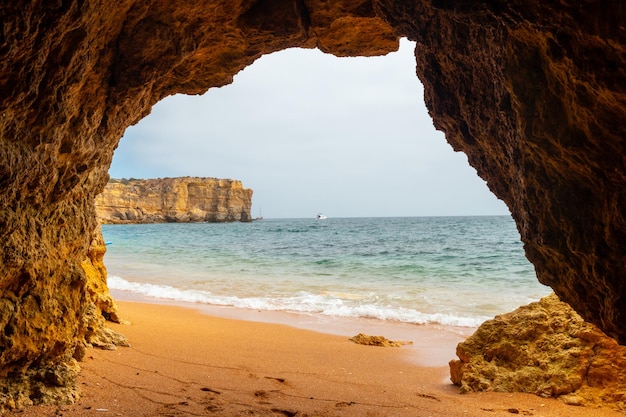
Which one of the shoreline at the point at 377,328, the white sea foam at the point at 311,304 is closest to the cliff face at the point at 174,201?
the white sea foam at the point at 311,304

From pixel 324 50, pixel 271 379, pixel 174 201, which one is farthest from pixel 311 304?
pixel 174 201

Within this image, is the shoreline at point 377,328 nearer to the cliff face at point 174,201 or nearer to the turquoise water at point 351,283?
the turquoise water at point 351,283

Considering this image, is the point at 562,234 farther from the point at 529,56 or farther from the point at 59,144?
the point at 59,144

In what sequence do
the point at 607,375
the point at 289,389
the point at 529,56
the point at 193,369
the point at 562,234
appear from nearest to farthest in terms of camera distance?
the point at 529,56 → the point at 562,234 → the point at 607,375 → the point at 289,389 → the point at 193,369

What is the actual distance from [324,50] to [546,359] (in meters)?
3.73

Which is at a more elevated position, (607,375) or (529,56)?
(529,56)

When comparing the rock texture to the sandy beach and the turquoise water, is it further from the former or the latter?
the turquoise water

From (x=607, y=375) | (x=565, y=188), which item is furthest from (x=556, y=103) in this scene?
(x=607, y=375)

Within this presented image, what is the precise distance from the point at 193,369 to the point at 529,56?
4.19 meters

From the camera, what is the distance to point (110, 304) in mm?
6594

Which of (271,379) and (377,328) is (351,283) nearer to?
(377,328)

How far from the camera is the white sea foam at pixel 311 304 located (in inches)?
345

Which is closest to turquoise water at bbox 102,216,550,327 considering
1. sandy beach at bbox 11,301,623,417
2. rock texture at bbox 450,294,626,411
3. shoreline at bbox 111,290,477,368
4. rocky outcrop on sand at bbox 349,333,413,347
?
shoreline at bbox 111,290,477,368

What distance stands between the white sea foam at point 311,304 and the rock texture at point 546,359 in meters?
3.83
